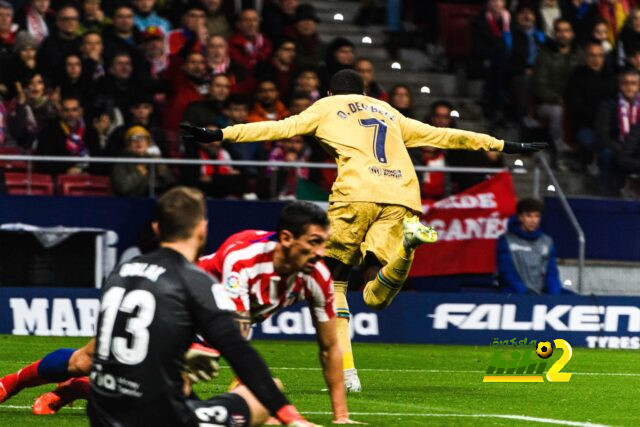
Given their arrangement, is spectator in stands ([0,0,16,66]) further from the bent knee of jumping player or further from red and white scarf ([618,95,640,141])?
the bent knee of jumping player

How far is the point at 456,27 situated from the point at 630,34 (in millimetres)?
2638

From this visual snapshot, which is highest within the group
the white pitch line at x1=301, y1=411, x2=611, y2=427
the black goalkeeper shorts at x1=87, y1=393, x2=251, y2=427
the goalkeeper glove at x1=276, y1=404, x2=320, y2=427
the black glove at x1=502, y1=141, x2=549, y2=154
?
the goalkeeper glove at x1=276, y1=404, x2=320, y2=427

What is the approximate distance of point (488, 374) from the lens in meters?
12.5

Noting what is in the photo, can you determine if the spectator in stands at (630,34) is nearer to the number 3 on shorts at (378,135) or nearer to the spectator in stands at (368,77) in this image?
the spectator in stands at (368,77)

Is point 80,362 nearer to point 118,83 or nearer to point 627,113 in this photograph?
point 118,83

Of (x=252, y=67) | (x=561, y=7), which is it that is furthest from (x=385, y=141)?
(x=561, y=7)

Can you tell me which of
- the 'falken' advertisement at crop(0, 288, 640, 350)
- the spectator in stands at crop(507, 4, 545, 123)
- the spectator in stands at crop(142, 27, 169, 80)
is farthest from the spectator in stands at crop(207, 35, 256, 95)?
the spectator in stands at crop(507, 4, 545, 123)

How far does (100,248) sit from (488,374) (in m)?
5.42

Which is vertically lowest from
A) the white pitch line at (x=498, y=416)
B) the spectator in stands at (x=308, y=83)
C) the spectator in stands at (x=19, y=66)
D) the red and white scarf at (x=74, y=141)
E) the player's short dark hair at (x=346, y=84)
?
the white pitch line at (x=498, y=416)

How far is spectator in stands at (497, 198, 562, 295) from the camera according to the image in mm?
16625

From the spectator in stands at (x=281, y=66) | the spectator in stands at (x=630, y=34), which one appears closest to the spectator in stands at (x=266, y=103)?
the spectator in stands at (x=281, y=66)

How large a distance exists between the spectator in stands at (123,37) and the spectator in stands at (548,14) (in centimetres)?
633

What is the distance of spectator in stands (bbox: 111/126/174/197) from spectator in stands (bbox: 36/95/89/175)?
1.30 ft

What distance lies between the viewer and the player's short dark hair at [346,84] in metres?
11.5
